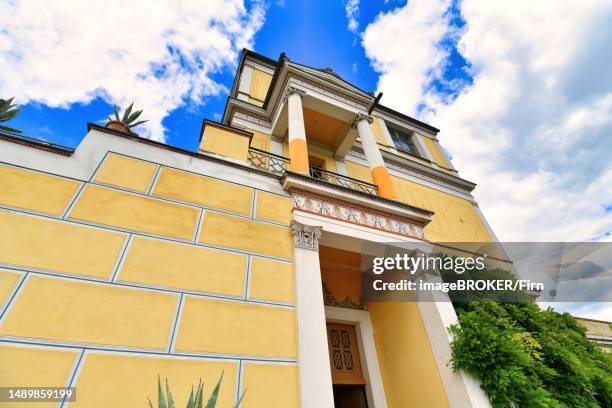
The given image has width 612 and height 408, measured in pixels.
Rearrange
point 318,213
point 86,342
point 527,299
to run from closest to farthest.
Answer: point 86,342 < point 318,213 < point 527,299

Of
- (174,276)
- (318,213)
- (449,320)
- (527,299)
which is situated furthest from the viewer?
(527,299)

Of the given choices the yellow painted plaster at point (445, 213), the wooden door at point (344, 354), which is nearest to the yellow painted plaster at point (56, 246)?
the wooden door at point (344, 354)

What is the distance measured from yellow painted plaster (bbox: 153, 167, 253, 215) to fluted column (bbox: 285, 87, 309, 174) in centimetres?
151

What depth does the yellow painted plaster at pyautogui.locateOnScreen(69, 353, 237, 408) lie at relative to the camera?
2465 mm

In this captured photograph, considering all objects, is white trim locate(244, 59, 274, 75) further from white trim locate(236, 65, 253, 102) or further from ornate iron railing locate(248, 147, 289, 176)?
ornate iron railing locate(248, 147, 289, 176)

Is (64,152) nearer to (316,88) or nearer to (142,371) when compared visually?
(142,371)

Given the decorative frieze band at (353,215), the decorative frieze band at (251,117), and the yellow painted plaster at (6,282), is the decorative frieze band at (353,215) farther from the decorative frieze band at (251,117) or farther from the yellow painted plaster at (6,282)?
the decorative frieze band at (251,117)

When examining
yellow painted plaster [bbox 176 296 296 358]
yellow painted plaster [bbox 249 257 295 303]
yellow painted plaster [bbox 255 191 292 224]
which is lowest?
yellow painted plaster [bbox 176 296 296 358]

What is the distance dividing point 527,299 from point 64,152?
9753 millimetres

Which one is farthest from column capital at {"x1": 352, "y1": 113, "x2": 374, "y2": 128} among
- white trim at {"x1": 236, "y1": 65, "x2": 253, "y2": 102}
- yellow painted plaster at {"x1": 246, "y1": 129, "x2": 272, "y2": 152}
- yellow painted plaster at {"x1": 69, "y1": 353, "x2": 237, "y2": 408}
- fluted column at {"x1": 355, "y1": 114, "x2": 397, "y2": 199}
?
yellow painted plaster at {"x1": 69, "y1": 353, "x2": 237, "y2": 408}

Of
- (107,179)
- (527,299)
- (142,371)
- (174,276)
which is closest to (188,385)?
(142,371)

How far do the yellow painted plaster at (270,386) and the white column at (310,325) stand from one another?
12 centimetres

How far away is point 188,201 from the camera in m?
4.23

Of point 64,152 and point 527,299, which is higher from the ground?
point 64,152
